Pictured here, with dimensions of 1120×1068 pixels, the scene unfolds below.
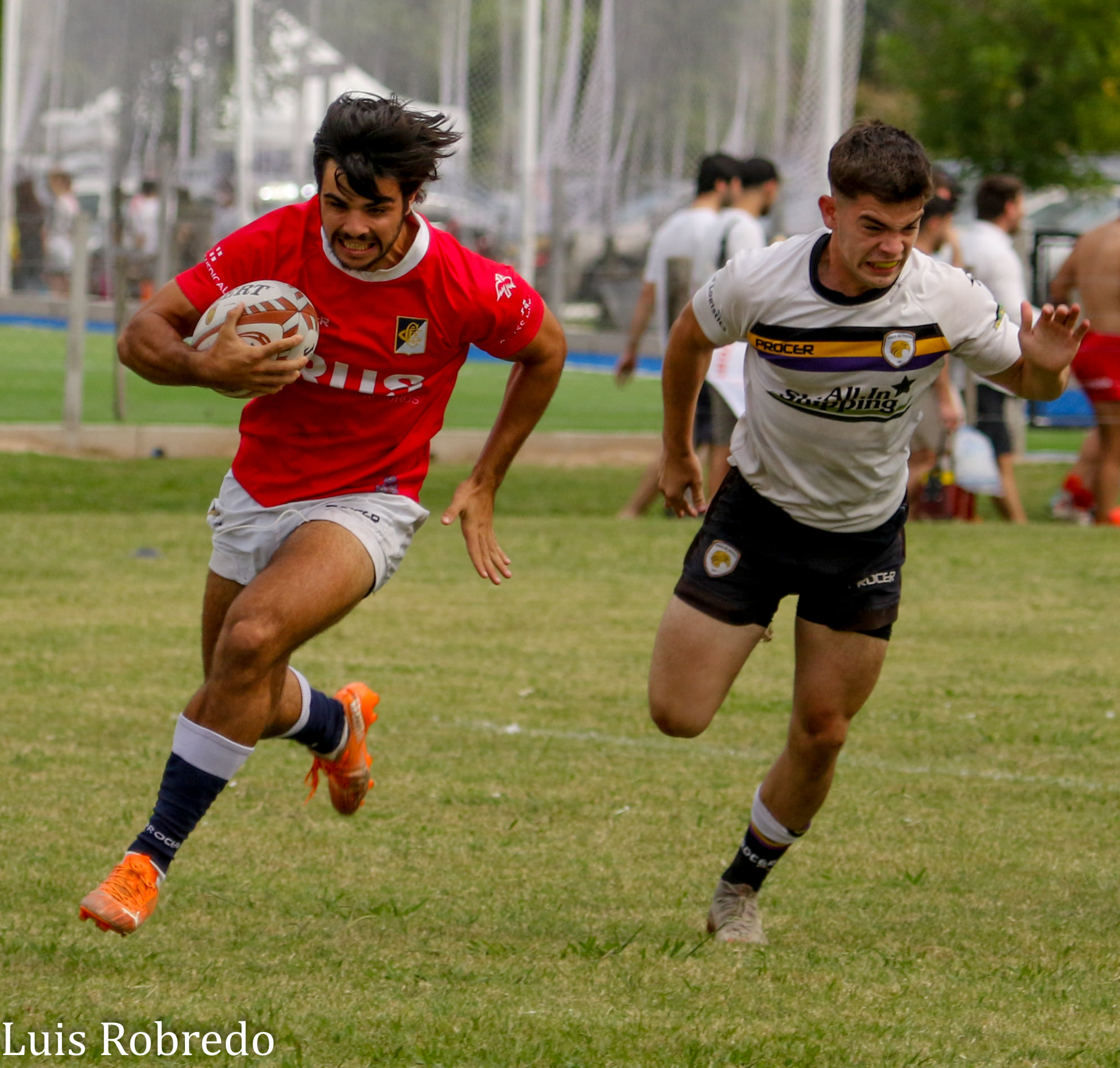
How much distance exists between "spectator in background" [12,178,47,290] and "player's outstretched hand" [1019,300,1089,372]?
52.0 feet

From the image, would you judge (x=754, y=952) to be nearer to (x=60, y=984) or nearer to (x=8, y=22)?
(x=60, y=984)

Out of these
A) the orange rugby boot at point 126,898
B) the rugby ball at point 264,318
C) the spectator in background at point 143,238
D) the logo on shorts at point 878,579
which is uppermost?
the rugby ball at point 264,318

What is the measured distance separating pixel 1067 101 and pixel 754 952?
109ft

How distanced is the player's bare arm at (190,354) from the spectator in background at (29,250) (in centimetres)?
1491

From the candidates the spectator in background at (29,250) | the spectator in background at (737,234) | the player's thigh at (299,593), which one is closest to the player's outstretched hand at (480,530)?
the player's thigh at (299,593)

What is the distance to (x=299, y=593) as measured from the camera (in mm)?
4906

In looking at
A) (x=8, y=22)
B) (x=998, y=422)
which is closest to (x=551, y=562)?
(x=998, y=422)

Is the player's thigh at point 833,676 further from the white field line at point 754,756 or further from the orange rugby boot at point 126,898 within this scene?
the white field line at point 754,756

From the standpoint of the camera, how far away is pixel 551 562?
11281 mm

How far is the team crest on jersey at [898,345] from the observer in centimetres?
481

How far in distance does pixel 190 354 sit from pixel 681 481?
137cm

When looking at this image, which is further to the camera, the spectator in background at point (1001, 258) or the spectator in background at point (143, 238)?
Result: the spectator in background at point (143, 238)

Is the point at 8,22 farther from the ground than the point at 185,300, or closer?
closer

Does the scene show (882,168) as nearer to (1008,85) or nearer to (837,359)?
(837,359)
